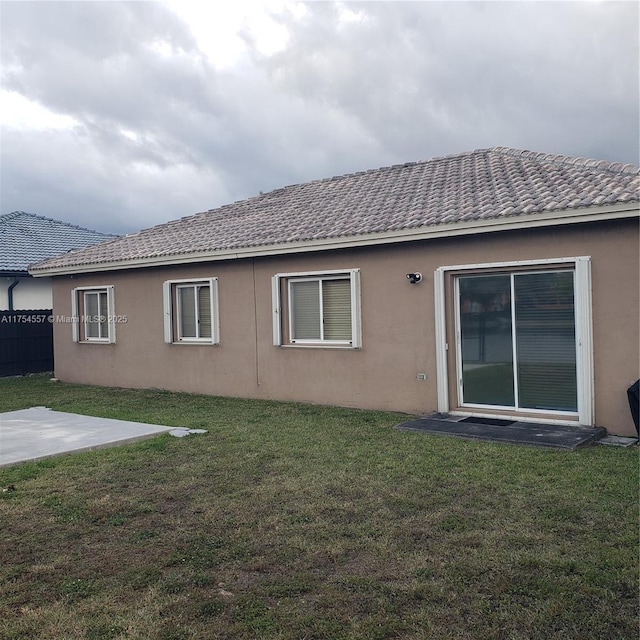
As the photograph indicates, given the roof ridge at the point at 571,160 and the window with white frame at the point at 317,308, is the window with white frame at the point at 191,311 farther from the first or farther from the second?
the roof ridge at the point at 571,160

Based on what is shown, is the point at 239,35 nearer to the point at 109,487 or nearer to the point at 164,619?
the point at 109,487

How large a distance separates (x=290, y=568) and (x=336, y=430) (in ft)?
15.2

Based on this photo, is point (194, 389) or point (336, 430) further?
point (194, 389)

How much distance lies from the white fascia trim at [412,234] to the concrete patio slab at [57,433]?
3711mm

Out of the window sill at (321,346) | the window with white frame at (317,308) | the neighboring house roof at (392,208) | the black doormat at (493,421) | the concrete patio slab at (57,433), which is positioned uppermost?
the neighboring house roof at (392,208)

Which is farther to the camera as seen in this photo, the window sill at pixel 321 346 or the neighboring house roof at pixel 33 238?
the neighboring house roof at pixel 33 238

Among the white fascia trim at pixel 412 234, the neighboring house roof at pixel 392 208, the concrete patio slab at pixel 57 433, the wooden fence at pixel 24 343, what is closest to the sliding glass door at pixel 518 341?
the white fascia trim at pixel 412 234

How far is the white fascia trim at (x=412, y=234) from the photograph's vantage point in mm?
7961

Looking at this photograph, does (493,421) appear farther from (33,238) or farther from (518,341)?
(33,238)

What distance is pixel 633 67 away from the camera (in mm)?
10008

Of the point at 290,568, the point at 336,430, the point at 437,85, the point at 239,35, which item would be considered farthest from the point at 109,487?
the point at 437,85

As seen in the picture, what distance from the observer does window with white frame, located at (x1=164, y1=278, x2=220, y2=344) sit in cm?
1256

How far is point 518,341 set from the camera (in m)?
8.91

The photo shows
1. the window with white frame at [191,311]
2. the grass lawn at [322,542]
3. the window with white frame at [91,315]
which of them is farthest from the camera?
the window with white frame at [91,315]
